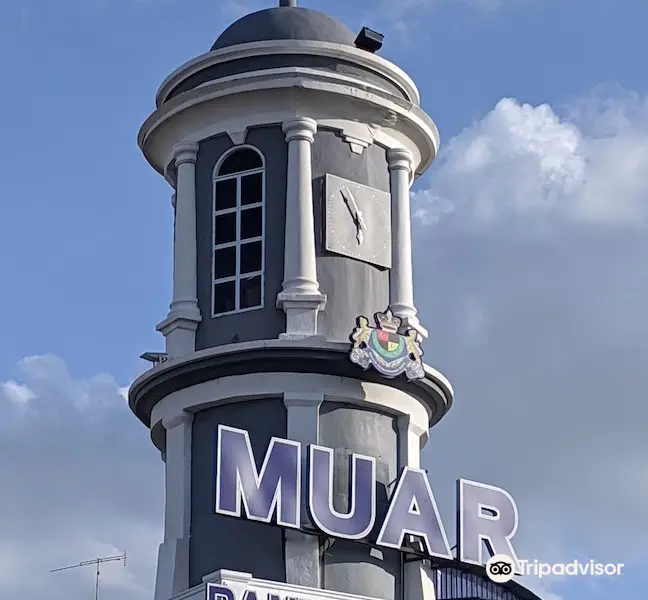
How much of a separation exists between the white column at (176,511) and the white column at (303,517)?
8.29 ft

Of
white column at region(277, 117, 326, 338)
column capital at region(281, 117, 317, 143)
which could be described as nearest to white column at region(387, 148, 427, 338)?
white column at region(277, 117, 326, 338)

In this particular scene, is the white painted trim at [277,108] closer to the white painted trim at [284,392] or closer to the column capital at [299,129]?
the column capital at [299,129]

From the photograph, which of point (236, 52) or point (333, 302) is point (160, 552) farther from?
point (236, 52)

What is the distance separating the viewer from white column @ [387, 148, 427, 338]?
44844 millimetres

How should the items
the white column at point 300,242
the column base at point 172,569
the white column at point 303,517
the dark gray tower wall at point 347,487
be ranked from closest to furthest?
the white column at point 303,517 < the dark gray tower wall at point 347,487 < the column base at point 172,569 < the white column at point 300,242

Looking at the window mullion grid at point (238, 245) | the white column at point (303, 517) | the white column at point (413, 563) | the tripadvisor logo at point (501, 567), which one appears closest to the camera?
the white column at point (303, 517)

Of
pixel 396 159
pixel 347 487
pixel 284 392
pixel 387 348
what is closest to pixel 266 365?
pixel 284 392

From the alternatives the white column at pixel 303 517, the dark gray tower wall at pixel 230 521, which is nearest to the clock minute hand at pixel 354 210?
the white column at pixel 303 517

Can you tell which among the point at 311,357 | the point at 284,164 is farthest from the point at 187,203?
the point at 311,357

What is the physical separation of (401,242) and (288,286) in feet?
11.5

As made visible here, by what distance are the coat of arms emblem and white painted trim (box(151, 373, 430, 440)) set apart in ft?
2.62

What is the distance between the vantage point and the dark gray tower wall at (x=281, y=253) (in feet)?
144

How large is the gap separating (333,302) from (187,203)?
4444mm

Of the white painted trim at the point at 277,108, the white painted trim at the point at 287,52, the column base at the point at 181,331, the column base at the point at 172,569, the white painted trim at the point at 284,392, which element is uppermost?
the white painted trim at the point at 287,52
